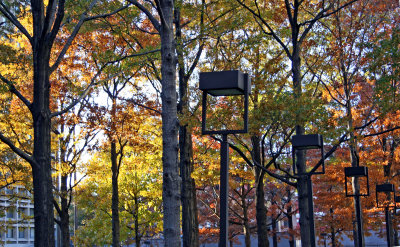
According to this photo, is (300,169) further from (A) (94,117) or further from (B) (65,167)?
(B) (65,167)

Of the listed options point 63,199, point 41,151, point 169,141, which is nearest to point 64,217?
point 63,199

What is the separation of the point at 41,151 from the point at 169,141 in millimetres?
4076

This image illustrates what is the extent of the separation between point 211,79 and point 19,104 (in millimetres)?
15791

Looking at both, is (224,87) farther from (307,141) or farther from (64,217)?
(64,217)

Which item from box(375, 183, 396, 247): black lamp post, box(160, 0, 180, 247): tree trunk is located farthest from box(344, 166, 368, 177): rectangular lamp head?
box(160, 0, 180, 247): tree trunk

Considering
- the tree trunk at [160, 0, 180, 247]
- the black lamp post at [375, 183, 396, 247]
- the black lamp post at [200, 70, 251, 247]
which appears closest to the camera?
the black lamp post at [200, 70, 251, 247]

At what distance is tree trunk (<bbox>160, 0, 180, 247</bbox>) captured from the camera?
324 inches

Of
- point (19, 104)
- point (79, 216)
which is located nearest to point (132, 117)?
point (19, 104)

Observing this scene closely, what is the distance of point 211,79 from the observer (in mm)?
6684

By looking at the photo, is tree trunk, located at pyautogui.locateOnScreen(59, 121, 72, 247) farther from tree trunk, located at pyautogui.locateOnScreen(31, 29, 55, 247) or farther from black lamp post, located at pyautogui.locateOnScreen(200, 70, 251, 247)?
black lamp post, located at pyautogui.locateOnScreen(200, 70, 251, 247)

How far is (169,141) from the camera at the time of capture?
8.58 metres

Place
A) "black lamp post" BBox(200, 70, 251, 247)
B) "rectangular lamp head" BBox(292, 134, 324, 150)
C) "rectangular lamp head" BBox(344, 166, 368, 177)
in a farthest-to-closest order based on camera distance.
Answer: "rectangular lamp head" BBox(344, 166, 368, 177) < "rectangular lamp head" BBox(292, 134, 324, 150) < "black lamp post" BBox(200, 70, 251, 247)

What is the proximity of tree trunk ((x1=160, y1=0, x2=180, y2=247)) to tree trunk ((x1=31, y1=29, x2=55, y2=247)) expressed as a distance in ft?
12.8

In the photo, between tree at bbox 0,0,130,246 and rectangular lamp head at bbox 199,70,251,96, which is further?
tree at bbox 0,0,130,246
